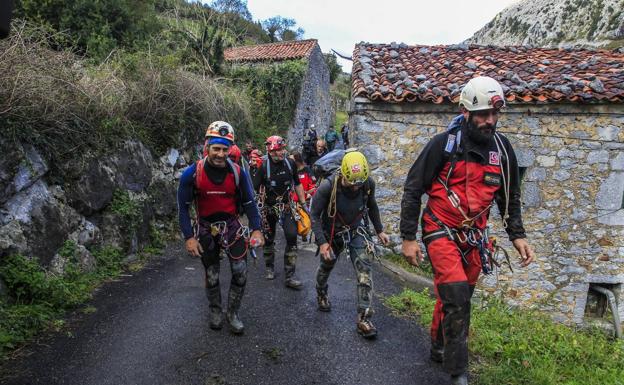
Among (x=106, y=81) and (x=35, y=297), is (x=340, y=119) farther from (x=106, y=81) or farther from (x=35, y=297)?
(x=35, y=297)

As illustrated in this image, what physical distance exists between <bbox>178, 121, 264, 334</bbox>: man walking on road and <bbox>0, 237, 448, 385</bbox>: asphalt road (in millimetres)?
436


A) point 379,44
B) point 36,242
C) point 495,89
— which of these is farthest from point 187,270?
point 379,44

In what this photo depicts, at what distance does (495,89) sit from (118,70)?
695cm

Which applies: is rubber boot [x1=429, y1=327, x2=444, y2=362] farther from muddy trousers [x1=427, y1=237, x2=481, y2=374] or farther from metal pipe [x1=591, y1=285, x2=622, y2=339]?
metal pipe [x1=591, y1=285, x2=622, y2=339]

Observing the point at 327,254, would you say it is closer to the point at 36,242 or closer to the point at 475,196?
the point at 475,196

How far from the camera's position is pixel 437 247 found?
3137 mm

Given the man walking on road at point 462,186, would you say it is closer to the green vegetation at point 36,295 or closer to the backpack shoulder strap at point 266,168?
the backpack shoulder strap at point 266,168

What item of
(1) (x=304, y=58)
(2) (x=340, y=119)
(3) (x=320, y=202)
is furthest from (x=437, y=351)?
(2) (x=340, y=119)

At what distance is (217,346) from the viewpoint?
3.89 m

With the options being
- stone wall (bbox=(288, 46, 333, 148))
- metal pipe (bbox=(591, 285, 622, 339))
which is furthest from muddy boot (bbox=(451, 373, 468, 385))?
stone wall (bbox=(288, 46, 333, 148))

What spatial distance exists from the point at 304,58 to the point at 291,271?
56.5 feet

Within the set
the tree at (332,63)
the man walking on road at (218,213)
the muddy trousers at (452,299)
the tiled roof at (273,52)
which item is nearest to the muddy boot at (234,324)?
the man walking on road at (218,213)

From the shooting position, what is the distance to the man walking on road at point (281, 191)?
5.70 m

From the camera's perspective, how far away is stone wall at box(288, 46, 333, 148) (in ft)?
68.6
